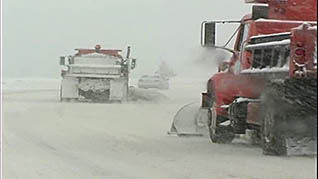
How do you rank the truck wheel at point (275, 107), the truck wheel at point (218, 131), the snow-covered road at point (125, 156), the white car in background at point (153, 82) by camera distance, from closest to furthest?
the truck wheel at point (275, 107) → the snow-covered road at point (125, 156) → the truck wheel at point (218, 131) → the white car in background at point (153, 82)

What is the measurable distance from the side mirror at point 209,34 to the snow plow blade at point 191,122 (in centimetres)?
433

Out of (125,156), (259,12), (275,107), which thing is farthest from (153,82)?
(275,107)

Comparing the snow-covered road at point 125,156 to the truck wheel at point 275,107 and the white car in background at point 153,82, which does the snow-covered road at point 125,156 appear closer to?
the truck wheel at point 275,107

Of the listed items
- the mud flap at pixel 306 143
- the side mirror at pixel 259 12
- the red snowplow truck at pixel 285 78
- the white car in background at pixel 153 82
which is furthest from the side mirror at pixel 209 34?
the white car in background at pixel 153 82

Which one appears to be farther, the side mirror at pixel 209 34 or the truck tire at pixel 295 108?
the side mirror at pixel 209 34

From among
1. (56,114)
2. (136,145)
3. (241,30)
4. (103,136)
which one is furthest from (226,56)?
(56,114)

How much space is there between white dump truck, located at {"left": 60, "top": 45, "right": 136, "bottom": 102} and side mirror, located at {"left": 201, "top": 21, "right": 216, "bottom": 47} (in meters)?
19.5

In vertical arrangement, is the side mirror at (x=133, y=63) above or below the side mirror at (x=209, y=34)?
below

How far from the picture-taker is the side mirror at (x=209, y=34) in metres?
9.89

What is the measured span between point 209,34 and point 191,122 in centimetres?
497

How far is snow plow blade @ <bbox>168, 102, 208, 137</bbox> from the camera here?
14484mm

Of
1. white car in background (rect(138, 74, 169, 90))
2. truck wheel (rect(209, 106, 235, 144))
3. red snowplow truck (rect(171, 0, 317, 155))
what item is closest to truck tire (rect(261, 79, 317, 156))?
red snowplow truck (rect(171, 0, 317, 155))

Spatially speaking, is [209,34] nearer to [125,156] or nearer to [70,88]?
[125,156]

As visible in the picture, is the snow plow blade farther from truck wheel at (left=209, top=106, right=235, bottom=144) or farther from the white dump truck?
the white dump truck
